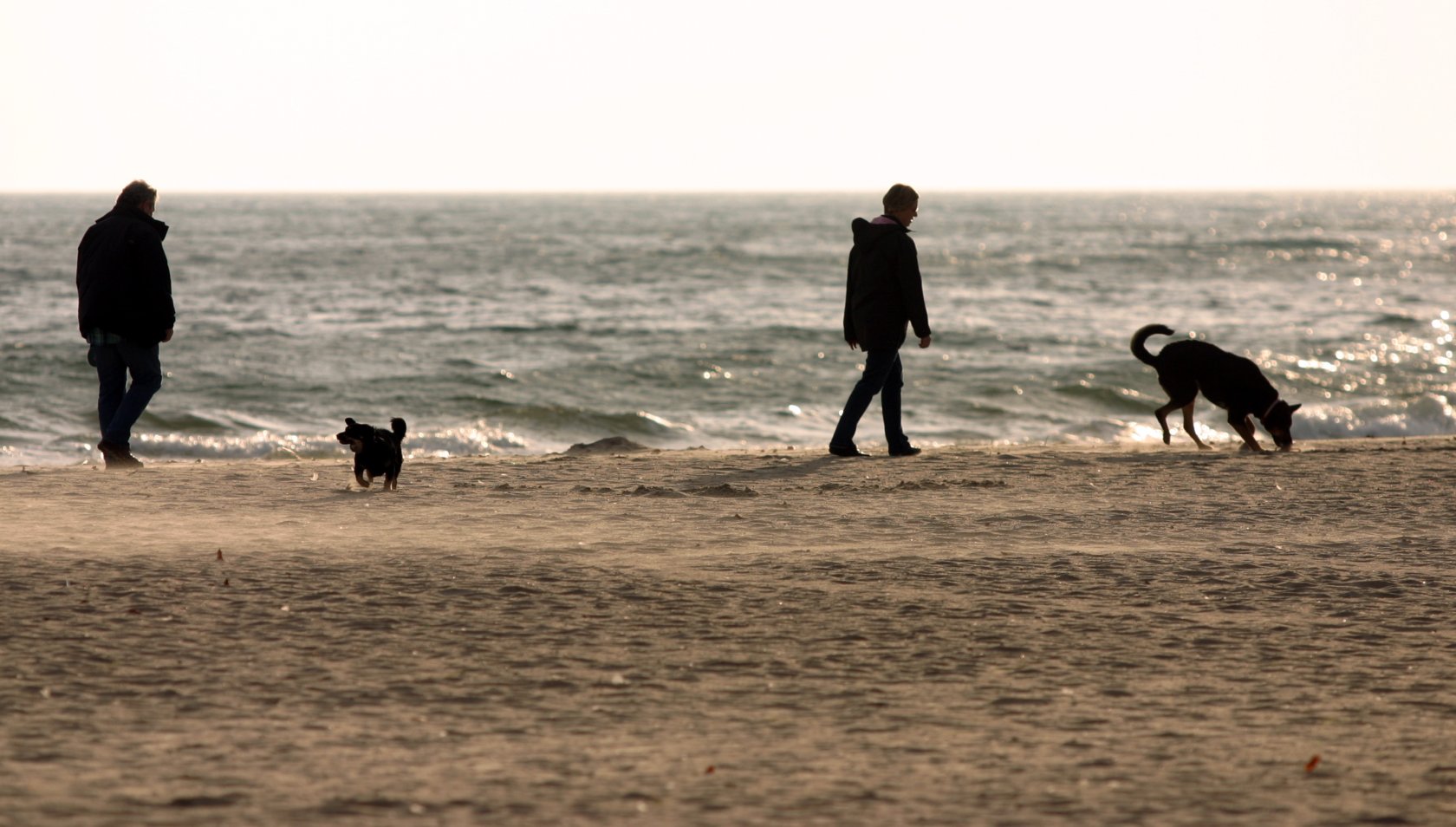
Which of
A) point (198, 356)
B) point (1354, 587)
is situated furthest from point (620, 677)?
point (198, 356)

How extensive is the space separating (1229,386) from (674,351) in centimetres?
1104

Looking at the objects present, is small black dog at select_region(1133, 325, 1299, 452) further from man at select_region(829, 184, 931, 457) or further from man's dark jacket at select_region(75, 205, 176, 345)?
man's dark jacket at select_region(75, 205, 176, 345)

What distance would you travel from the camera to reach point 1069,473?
9461 mm

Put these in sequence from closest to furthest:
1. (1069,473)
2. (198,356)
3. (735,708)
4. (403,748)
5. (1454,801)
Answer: (1454,801) < (403,748) < (735,708) < (1069,473) < (198,356)

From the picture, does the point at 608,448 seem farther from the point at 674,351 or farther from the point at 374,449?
the point at 674,351

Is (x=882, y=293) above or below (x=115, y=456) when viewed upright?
above

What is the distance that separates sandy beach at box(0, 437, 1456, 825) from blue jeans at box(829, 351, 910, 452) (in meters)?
1.76

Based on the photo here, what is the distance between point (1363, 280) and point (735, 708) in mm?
36452

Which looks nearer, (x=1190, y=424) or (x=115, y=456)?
(x=115, y=456)

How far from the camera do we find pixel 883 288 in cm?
999

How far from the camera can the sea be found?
1501 cm

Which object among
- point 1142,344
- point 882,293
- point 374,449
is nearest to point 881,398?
point 882,293

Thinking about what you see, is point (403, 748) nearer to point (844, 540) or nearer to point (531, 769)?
point (531, 769)

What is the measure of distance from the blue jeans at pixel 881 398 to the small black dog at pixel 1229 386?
79.7 inches
